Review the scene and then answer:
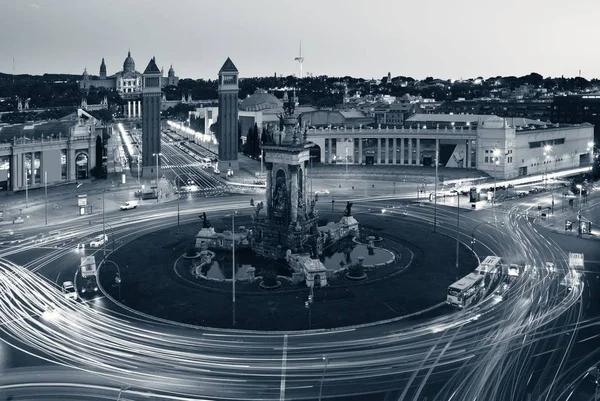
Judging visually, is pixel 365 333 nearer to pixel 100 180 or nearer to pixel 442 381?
pixel 442 381

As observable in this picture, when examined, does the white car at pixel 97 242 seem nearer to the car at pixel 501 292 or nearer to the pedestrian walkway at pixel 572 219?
the car at pixel 501 292

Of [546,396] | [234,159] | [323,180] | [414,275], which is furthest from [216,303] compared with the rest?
[234,159]

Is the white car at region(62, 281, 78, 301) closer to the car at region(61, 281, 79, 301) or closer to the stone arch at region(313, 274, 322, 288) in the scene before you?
the car at region(61, 281, 79, 301)

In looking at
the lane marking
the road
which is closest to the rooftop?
the road

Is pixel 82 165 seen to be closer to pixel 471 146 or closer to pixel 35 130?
pixel 35 130

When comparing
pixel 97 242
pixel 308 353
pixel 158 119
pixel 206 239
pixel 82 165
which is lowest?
pixel 308 353

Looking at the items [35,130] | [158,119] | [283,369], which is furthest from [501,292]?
[35,130]
